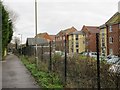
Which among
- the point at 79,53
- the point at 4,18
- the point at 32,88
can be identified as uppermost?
the point at 4,18

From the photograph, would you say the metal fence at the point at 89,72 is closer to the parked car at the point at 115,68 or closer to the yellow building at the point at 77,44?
the parked car at the point at 115,68

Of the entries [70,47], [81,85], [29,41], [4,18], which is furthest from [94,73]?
[29,41]

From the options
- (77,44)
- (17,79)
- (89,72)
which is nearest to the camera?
(89,72)

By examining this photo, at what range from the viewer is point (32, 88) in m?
12.0

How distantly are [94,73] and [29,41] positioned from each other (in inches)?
3035

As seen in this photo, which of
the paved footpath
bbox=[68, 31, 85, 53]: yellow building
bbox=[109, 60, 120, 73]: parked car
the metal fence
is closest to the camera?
bbox=[109, 60, 120, 73]: parked car

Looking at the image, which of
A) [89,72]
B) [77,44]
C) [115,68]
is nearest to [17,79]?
[77,44]

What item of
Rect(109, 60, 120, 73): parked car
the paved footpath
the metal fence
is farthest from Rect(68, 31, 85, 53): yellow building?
the paved footpath

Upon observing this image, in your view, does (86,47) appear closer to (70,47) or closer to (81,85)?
(81,85)

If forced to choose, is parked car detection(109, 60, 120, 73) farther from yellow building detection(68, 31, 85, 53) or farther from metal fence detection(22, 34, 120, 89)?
yellow building detection(68, 31, 85, 53)

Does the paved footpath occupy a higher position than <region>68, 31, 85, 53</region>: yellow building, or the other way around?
<region>68, 31, 85, 53</region>: yellow building

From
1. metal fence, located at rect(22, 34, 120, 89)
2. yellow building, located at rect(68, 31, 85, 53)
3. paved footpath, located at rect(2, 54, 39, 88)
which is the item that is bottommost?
paved footpath, located at rect(2, 54, 39, 88)

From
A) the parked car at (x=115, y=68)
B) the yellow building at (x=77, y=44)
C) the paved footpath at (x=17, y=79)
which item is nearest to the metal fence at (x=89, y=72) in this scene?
the parked car at (x=115, y=68)

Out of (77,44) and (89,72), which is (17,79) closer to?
(77,44)
